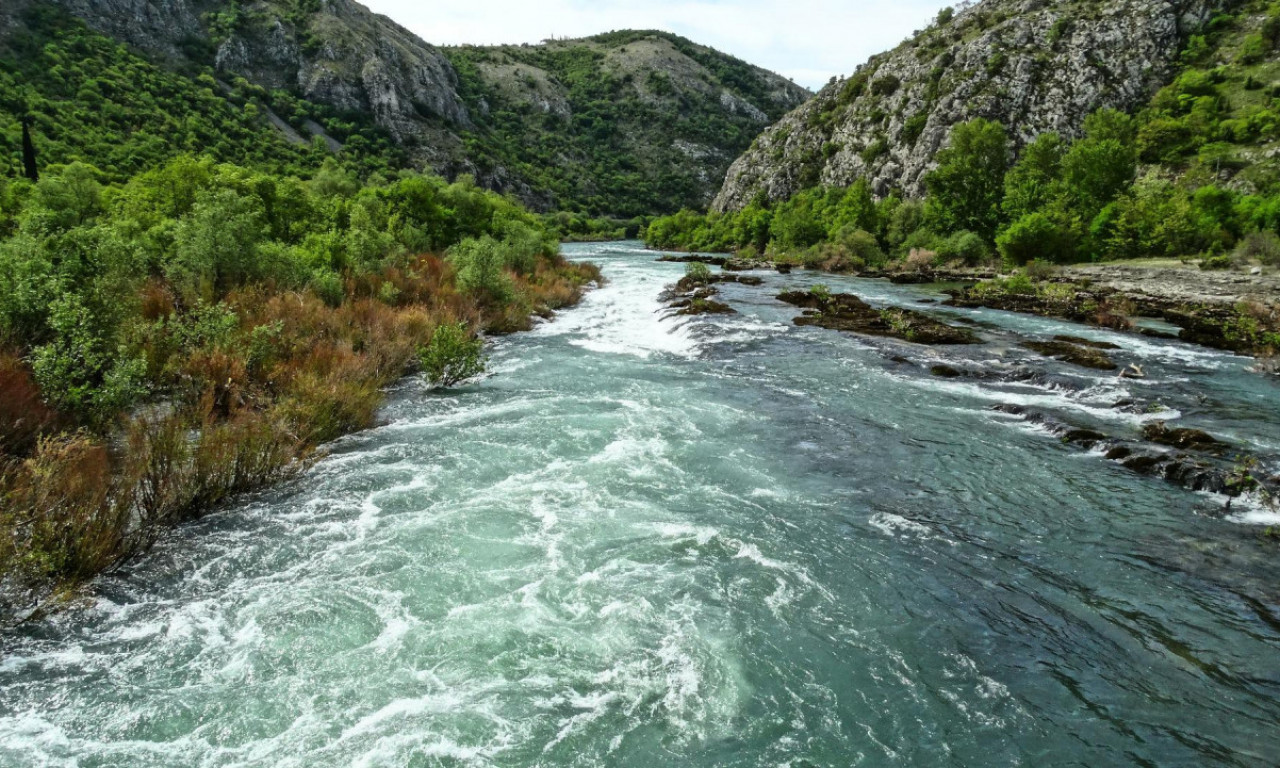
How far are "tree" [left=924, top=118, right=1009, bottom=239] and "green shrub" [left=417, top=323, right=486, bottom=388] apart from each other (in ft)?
208

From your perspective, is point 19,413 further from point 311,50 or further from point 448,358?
point 311,50

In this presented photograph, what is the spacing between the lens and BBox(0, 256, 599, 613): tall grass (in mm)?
7211

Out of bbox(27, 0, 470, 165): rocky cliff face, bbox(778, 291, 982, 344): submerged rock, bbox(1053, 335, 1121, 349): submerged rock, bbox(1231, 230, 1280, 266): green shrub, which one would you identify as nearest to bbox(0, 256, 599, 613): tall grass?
bbox(778, 291, 982, 344): submerged rock

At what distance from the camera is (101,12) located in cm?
10131

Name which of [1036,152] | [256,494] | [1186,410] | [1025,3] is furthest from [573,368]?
[1025,3]

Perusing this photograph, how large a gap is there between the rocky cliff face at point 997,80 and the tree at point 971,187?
51.1 feet

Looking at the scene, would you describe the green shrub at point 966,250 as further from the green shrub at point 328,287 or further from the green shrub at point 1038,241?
the green shrub at point 328,287

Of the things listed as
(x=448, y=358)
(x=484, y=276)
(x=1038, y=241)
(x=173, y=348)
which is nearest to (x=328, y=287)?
(x=448, y=358)

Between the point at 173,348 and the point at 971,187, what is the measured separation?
73.3m

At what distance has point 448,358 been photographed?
17.5m

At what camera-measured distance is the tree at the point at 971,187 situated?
65.2 meters

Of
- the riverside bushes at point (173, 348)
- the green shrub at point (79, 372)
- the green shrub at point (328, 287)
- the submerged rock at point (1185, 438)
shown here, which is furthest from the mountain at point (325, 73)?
the submerged rock at point (1185, 438)

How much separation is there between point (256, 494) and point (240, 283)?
11155mm

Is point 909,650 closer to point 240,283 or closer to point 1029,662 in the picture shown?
point 1029,662
